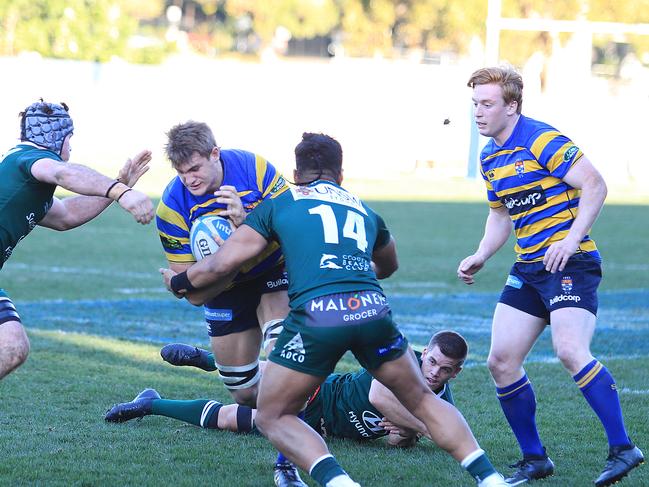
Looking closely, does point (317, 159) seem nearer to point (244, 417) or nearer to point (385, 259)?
point (385, 259)

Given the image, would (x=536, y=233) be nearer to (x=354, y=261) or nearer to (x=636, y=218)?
(x=354, y=261)

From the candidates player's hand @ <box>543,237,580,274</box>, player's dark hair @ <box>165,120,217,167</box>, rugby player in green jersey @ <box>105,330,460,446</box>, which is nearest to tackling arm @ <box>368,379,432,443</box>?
rugby player in green jersey @ <box>105,330,460,446</box>

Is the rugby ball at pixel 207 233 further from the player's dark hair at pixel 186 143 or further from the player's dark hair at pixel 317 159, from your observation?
the player's dark hair at pixel 317 159

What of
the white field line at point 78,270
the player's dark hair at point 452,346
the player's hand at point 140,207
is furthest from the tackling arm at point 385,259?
the white field line at point 78,270

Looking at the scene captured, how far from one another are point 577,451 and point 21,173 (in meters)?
Answer: 3.41

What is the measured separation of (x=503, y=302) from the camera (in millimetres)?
6000

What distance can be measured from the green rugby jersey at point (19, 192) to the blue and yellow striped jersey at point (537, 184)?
239 centimetres

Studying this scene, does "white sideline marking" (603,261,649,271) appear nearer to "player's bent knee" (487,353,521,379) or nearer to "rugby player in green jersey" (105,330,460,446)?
"rugby player in green jersey" (105,330,460,446)

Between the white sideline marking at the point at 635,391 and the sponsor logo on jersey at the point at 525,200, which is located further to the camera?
the white sideline marking at the point at 635,391

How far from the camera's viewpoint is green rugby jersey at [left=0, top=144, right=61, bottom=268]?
5801 millimetres

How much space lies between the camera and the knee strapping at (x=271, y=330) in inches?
237

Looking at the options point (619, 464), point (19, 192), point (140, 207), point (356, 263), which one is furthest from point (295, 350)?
point (19, 192)

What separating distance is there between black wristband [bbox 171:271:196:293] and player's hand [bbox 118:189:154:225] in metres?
0.31

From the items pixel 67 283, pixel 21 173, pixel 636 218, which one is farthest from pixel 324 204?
pixel 636 218
